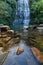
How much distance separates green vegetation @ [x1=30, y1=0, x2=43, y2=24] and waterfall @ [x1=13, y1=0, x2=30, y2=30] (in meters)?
0.80

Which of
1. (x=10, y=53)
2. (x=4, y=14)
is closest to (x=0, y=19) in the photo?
(x=4, y=14)

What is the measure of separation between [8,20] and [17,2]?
219 cm

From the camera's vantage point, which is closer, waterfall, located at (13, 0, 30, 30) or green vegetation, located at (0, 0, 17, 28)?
green vegetation, located at (0, 0, 17, 28)

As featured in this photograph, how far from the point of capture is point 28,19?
17016mm

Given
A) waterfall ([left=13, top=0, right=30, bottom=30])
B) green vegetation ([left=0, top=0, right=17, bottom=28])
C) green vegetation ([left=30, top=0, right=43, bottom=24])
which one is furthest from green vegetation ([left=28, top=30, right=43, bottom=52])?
waterfall ([left=13, top=0, right=30, bottom=30])

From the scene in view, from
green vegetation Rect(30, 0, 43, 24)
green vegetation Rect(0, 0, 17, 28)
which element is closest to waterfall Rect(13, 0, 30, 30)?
green vegetation Rect(0, 0, 17, 28)

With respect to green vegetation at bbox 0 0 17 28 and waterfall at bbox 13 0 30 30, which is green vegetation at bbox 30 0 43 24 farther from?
green vegetation at bbox 0 0 17 28

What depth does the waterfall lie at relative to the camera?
16812 millimetres

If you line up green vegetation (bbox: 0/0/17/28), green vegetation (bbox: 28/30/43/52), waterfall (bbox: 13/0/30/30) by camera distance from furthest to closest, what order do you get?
waterfall (bbox: 13/0/30/30) → green vegetation (bbox: 0/0/17/28) → green vegetation (bbox: 28/30/43/52)

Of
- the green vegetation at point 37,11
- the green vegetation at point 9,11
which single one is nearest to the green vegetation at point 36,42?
the green vegetation at point 37,11

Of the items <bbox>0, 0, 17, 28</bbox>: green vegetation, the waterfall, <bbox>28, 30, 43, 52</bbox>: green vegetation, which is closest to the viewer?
<bbox>28, 30, 43, 52</bbox>: green vegetation

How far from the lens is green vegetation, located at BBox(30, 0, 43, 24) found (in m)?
15.1

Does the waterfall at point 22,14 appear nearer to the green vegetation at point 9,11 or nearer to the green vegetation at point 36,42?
the green vegetation at point 9,11

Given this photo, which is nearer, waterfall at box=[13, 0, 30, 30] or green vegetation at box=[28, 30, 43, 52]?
green vegetation at box=[28, 30, 43, 52]
